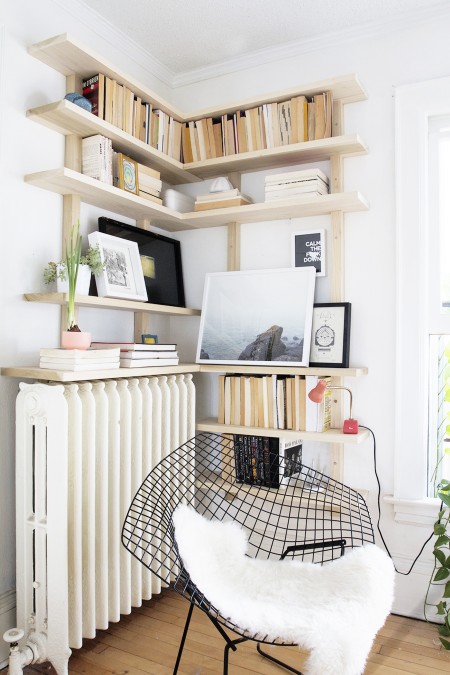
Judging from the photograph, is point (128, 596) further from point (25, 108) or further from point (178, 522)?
point (25, 108)

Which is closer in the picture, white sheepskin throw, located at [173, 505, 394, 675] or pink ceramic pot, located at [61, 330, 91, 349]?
white sheepskin throw, located at [173, 505, 394, 675]

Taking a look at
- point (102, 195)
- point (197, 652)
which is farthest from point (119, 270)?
point (197, 652)

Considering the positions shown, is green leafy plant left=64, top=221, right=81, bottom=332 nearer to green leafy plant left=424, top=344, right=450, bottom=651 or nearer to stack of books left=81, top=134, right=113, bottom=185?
stack of books left=81, top=134, right=113, bottom=185

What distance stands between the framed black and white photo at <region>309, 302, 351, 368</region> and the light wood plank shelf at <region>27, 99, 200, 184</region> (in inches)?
41.2

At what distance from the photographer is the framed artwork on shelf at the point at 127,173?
2.42m

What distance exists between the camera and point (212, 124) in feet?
9.32

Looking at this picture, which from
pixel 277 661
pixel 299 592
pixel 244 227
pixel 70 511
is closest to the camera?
pixel 299 592

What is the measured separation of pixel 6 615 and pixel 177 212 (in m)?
1.90

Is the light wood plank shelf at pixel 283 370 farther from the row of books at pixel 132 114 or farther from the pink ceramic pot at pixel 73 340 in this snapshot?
the row of books at pixel 132 114

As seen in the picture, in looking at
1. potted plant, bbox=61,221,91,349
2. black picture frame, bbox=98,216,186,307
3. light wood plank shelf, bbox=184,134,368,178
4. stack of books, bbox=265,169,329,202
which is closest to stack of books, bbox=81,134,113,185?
black picture frame, bbox=98,216,186,307

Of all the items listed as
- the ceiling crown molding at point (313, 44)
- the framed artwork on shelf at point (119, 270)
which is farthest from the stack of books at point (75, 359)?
the ceiling crown molding at point (313, 44)

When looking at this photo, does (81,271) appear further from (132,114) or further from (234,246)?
(234,246)

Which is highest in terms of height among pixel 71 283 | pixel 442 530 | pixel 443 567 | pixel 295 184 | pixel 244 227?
pixel 295 184

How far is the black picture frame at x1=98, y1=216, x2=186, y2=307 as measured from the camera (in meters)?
2.58
